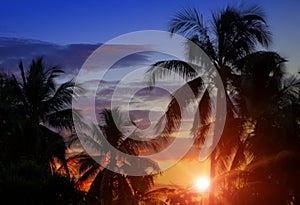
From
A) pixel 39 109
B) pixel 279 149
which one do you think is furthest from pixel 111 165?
pixel 279 149

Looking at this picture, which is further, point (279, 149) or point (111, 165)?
point (111, 165)

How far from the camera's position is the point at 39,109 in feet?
87.9

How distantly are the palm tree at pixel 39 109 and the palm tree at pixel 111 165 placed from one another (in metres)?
2.29

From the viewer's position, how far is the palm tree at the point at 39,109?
84.0 ft

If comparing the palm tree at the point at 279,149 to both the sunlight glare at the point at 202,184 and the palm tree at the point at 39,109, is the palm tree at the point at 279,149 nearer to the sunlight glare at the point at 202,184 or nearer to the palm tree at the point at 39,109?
the sunlight glare at the point at 202,184

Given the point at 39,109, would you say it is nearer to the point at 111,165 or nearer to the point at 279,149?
the point at 111,165

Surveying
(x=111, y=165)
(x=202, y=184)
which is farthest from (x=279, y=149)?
(x=111, y=165)

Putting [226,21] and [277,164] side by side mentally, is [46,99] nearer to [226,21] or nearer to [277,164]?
[226,21]

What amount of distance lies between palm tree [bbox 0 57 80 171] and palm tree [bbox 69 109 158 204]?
2290mm

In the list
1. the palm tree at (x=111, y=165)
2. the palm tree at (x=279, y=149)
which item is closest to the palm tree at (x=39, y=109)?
the palm tree at (x=111, y=165)

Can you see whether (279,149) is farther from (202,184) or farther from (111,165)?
(111,165)

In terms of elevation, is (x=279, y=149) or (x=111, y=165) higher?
(x=279, y=149)

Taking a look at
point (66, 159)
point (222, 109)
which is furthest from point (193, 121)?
point (66, 159)

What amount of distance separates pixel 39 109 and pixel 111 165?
19.5ft
